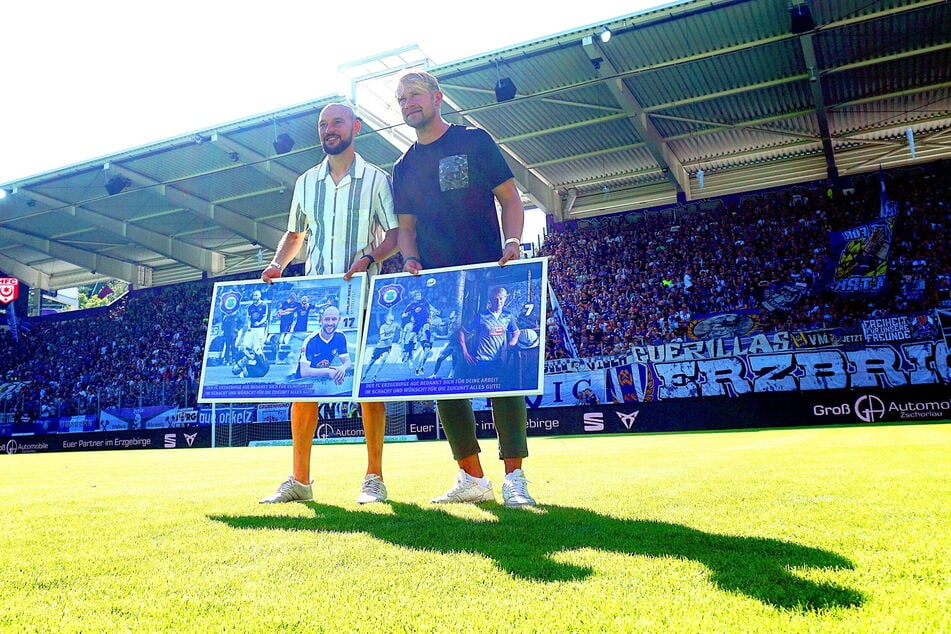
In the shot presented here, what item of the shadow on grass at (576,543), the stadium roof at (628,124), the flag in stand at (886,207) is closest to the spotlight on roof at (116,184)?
the stadium roof at (628,124)

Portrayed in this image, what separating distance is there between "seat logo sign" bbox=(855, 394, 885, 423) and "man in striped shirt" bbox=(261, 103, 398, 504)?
1453cm

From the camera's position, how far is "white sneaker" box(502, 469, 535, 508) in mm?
3344

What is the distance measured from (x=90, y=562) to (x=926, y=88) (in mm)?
22158

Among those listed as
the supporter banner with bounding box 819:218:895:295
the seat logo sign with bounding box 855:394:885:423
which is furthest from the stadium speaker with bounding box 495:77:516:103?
the supporter banner with bounding box 819:218:895:295

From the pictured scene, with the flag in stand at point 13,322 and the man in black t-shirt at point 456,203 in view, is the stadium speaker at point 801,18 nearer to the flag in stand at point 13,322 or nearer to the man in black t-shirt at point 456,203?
the man in black t-shirt at point 456,203

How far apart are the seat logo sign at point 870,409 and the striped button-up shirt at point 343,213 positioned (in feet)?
47.8

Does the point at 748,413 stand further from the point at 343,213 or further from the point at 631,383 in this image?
the point at 343,213

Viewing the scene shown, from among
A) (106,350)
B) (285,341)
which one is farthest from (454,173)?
(106,350)

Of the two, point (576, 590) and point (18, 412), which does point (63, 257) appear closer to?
point (18, 412)

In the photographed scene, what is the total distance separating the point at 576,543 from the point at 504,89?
15455 mm

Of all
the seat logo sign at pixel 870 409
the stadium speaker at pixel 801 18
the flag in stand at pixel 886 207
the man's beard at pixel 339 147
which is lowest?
the seat logo sign at pixel 870 409

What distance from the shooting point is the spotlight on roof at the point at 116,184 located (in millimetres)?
21859

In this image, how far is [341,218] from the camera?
423cm

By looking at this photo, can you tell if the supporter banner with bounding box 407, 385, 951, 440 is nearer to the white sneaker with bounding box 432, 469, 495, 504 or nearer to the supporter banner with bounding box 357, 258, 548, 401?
the white sneaker with bounding box 432, 469, 495, 504
